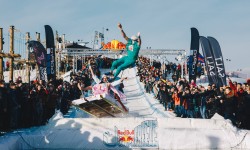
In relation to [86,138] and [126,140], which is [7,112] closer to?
[86,138]

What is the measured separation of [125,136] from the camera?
36.9 ft

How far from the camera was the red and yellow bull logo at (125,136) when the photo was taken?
11.2 meters

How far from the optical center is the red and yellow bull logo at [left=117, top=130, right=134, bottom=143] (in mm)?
11227

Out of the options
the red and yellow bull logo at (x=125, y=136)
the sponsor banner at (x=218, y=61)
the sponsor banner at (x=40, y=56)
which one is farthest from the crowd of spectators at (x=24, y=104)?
the sponsor banner at (x=218, y=61)

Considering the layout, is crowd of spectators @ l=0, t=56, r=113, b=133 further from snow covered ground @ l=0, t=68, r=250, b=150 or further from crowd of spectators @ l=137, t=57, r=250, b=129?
crowd of spectators @ l=137, t=57, r=250, b=129

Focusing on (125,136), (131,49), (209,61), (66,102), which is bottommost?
(125,136)

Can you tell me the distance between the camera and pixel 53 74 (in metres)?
19.3

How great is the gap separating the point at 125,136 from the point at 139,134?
0.41m

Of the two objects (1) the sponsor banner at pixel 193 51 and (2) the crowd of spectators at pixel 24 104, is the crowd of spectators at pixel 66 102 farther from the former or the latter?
(1) the sponsor banner at pixel 193 51

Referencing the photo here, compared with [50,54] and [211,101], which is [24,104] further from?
[50,54]

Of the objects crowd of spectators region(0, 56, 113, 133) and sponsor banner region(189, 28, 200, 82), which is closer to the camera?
crowd of spectators region(0, 56, 113, 133)

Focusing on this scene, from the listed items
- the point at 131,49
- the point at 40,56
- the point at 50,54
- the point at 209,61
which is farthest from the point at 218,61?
the point at 50,54

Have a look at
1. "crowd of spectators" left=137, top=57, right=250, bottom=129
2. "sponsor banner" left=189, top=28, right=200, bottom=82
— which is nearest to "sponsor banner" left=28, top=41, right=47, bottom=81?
A: "crowd of spectators" left=137, top=57, right=250, bottom=129

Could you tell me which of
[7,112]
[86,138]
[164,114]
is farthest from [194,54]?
[7,112]
